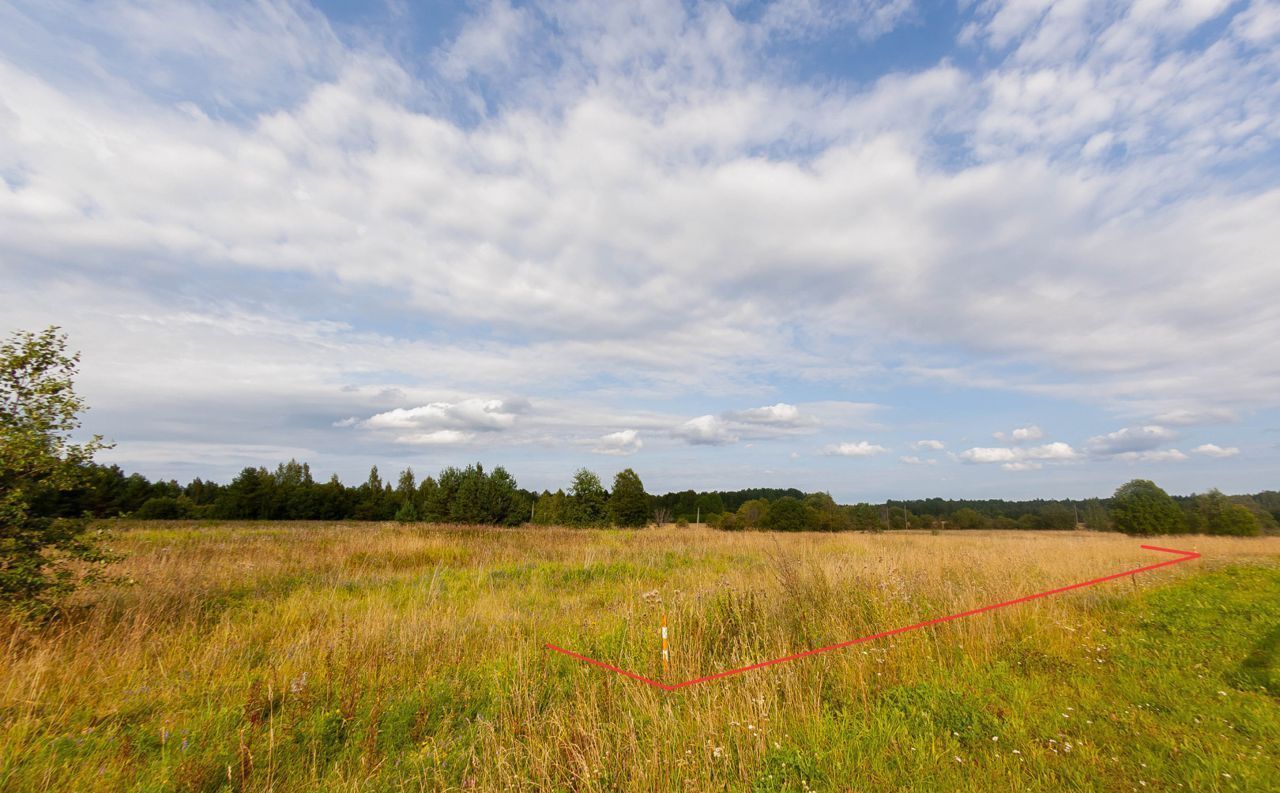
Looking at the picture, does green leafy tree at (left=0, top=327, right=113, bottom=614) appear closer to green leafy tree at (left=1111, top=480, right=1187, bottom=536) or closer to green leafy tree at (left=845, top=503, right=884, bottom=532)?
green leafy tree at (left=1111, top=480, right=1187, bottom=536)

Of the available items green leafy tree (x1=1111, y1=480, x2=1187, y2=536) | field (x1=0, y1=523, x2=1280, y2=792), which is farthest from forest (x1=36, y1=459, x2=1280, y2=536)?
field (x1=0, y1=523, x2=1280, y2=792)

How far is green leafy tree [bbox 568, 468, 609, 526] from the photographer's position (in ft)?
203

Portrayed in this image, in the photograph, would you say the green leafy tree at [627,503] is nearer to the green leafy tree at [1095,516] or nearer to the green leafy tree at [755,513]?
the green leafy tree at [755,513]

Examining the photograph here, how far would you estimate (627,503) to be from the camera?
196ft

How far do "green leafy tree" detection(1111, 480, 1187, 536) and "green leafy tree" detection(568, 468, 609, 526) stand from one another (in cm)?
5116

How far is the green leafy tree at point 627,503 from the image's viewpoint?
5988cm

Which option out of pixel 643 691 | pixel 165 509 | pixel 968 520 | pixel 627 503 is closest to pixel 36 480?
pixel 643 691

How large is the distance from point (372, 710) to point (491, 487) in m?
52.9

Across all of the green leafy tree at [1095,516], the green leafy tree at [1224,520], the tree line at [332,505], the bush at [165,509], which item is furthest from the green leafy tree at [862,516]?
the bush at [165,509]

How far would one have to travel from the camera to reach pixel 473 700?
4.95m

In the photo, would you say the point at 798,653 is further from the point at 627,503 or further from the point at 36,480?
the point at 627,503

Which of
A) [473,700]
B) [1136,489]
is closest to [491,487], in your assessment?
[473,700]

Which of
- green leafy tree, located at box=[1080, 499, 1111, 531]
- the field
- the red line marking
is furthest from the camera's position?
green leafy tree, located at box=[1080, 499, 1111, 531]

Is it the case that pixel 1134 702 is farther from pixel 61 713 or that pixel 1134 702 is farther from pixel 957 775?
pixel 61 713
